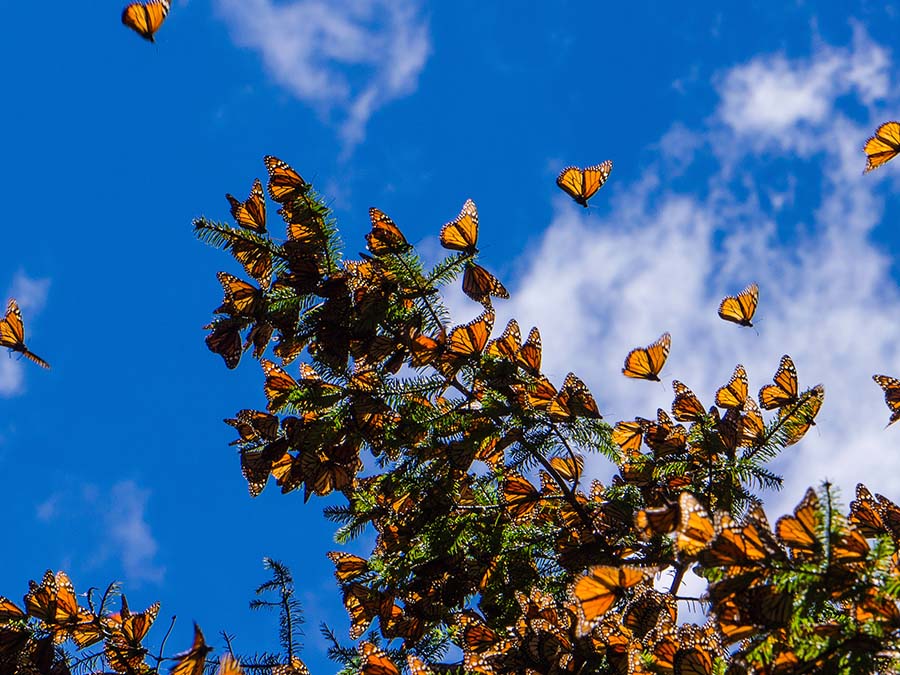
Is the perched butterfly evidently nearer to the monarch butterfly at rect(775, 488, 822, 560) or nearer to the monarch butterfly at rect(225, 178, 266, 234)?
the monarch butterfly at rect(225, 178, 266, 234)

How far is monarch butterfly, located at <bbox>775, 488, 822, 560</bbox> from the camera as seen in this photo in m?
1.59

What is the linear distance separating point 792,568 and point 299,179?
1.91 m

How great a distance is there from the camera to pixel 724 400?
2891mm

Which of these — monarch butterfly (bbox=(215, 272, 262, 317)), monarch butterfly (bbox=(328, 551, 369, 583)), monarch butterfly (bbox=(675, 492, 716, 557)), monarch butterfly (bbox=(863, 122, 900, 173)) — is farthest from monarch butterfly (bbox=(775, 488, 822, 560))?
monarch butterfly (bbox=(328, 551, 369, 583))

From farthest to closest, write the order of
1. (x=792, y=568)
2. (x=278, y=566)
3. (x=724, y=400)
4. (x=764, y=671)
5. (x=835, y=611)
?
(x=278, y=566)
(x=724, y=400)
(x=835, y=611)
(x=764, y=671)
(x=792, y=568)

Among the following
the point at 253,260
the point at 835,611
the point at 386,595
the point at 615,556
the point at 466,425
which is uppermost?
the point at 253,260

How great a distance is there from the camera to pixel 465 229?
8.70ft

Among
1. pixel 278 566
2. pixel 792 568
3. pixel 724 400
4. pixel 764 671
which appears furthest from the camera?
pixel 278 566

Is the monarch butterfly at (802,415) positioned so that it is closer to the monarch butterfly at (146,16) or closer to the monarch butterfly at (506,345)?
the monarch butterfly at (506,345)

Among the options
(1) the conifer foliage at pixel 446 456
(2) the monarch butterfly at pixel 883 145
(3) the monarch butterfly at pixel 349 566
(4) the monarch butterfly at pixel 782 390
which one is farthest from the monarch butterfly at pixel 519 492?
(2) the monarch butterfly at pixel 883 145

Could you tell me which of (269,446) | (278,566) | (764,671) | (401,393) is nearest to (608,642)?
(764,671)

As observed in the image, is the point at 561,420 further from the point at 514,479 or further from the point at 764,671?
the point at 764,671

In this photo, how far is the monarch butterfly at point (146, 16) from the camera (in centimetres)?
212

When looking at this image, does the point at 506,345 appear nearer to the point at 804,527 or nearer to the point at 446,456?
the point at 446,456
